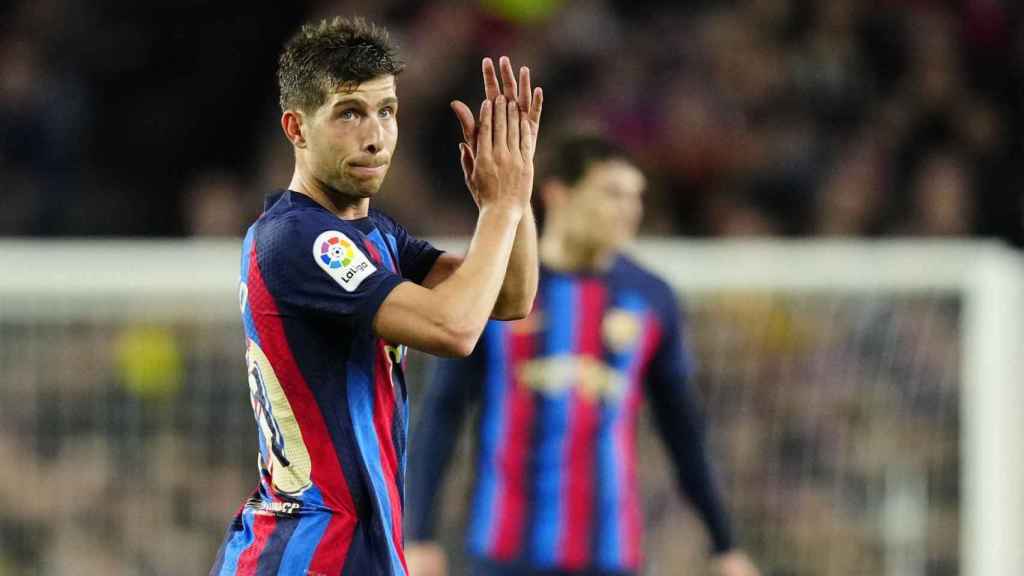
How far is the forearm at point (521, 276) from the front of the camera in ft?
10.6

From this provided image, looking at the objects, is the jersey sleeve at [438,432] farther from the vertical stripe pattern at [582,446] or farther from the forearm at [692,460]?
the forearm at [692,460]

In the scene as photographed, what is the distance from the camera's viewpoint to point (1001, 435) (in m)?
7.02

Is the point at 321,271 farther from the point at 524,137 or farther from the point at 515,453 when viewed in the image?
the point at 515,453

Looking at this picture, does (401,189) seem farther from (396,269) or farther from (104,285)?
(396,269)

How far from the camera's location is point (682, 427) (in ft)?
17.9

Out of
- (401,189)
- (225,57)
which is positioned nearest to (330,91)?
(401,189)

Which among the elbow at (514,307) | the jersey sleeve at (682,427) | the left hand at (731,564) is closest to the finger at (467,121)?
the elbow at (514,307)

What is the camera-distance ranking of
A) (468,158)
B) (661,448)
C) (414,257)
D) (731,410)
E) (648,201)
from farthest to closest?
(648,201), (731,410), (661,448), (414,257), (468,158)

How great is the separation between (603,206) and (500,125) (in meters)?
2.35

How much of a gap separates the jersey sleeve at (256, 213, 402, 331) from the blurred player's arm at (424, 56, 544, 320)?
0.23 metres

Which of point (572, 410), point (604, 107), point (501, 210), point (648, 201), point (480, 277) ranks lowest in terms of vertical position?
point (572, 410)

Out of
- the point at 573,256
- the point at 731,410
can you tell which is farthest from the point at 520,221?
the point at 731,410

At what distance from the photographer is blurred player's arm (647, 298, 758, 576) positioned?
17.7 ft

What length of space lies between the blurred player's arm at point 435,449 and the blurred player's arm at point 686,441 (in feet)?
1.88
